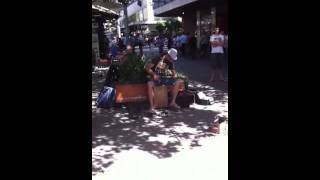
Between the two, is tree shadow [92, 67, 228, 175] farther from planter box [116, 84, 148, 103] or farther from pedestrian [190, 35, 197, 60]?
pedestrian [190, 35, 197, 60]

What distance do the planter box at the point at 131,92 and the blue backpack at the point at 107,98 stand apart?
59cm

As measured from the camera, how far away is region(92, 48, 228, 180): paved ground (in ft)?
17.1

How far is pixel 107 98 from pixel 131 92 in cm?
84

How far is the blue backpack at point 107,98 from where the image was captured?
941cm

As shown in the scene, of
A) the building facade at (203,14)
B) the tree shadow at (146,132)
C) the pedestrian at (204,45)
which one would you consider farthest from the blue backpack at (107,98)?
the pedestrian at (204,45)

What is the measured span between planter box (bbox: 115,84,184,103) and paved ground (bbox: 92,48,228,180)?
0.36 metres

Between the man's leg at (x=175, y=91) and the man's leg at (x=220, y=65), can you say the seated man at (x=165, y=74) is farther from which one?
the man's leg at (x=220, y=65)

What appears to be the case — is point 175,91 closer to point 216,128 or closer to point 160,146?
point 216,128

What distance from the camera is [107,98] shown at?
939cm

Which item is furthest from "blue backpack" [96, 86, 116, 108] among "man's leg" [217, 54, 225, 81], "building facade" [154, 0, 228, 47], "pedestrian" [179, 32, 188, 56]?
"pedestrian" [179, 32, 188, 56]
